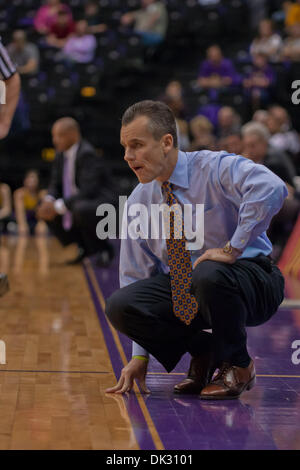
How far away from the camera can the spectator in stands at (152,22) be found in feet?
43.5

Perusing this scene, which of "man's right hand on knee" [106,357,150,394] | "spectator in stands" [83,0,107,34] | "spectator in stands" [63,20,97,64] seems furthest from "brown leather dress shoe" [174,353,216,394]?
"spectator in stands" [83,0,107,34]

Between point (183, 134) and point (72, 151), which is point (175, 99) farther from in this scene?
point (72, 151)

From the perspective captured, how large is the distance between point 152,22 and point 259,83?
2748 millimetres

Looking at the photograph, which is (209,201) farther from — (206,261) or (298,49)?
(298,49)

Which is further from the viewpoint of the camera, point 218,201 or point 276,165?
point 276,165

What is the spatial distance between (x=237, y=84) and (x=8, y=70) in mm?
7893

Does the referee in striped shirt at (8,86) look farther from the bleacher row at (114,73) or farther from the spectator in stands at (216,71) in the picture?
the spectator in stands at (216,71)

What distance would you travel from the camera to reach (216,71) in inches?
479

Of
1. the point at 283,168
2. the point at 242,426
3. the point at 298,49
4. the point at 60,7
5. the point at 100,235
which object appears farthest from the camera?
the point at 60,7

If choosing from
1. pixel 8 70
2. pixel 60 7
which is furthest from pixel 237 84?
pixel 8 70

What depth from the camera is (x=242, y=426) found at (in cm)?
272

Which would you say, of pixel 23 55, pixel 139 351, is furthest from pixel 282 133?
pixel 139 351

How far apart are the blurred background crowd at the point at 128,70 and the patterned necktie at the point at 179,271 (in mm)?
6497

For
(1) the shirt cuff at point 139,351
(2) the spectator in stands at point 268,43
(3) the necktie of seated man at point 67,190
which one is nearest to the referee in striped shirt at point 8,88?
(1) the shirt cuff at point 139,351
